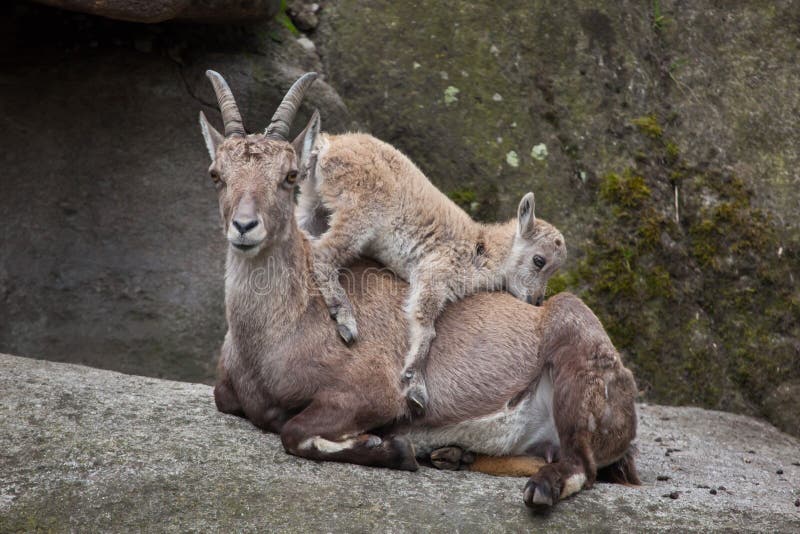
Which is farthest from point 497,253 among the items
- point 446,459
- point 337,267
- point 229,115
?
point 229,115

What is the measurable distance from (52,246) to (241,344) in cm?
409

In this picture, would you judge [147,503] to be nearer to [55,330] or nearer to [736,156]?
[55,330]

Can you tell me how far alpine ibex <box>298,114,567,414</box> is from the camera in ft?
22.2

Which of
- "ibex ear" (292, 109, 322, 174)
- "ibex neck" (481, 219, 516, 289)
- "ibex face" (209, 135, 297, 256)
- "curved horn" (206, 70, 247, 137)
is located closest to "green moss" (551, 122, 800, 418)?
"ibex neck" (481, 219, 516, 289)

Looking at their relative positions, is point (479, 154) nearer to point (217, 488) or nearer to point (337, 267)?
point (337, 267)

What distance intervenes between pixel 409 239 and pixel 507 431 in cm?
168

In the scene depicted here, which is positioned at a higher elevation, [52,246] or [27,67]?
[27,67]

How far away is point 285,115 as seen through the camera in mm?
6629

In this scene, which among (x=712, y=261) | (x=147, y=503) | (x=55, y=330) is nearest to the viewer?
(x=147, y=503)

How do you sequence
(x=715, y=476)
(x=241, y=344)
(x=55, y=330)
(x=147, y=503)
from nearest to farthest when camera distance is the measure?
(x=147, y=503) → (x=241, y=344) → (x=715, y=476) → (x=55, y=330)

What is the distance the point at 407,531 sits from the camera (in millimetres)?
5363

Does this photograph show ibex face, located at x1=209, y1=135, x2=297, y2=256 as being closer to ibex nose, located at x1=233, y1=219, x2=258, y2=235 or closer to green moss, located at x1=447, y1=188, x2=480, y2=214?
ibex nose, located at x1=233, y1=219, x2=258, y2=235

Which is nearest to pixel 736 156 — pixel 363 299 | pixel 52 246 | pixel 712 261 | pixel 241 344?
pixel 712 261

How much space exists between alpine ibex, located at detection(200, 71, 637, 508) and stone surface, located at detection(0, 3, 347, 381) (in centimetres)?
317
